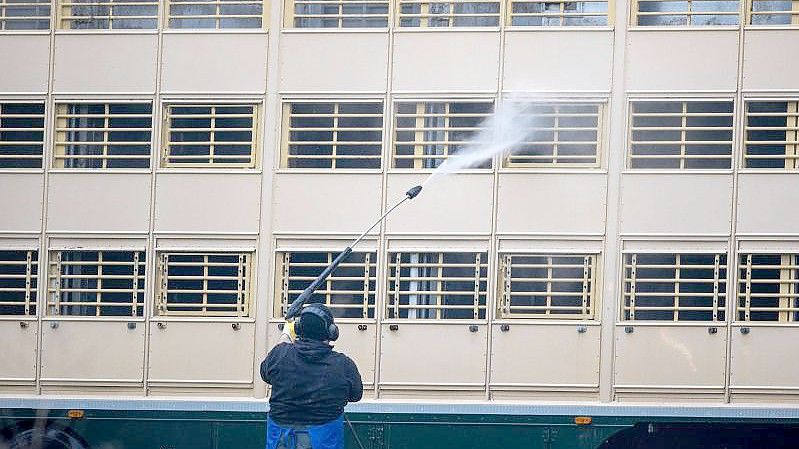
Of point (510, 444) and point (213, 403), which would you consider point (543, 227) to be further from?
point (213, 403)

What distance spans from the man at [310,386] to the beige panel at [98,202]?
6.15ft

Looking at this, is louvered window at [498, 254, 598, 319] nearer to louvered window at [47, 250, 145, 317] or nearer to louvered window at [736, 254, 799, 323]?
louvered window at [736, 254, 799, 323]

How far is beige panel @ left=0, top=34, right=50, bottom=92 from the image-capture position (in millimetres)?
10242

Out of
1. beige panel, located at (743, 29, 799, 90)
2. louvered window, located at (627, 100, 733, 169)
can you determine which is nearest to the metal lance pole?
louvered window, located at (627, 100, 733, 169)

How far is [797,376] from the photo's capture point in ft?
31.4

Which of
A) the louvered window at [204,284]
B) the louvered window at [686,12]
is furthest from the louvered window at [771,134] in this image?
the louvered window at [204,284]

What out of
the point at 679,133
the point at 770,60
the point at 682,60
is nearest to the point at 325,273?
the point at 679,133

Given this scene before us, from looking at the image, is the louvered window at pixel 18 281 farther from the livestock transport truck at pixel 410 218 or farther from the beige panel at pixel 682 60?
the beige panel at pixel 682 60

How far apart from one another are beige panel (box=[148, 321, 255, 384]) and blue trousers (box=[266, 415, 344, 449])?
107 cm

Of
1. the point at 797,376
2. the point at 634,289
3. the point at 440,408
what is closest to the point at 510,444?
the point at 440,408

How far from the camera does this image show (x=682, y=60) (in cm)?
976

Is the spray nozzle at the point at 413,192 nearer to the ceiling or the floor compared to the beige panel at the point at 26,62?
nearer to the floor

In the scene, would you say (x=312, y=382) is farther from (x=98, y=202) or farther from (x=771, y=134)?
(x=771, y=134)

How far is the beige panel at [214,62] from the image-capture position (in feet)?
33.1
